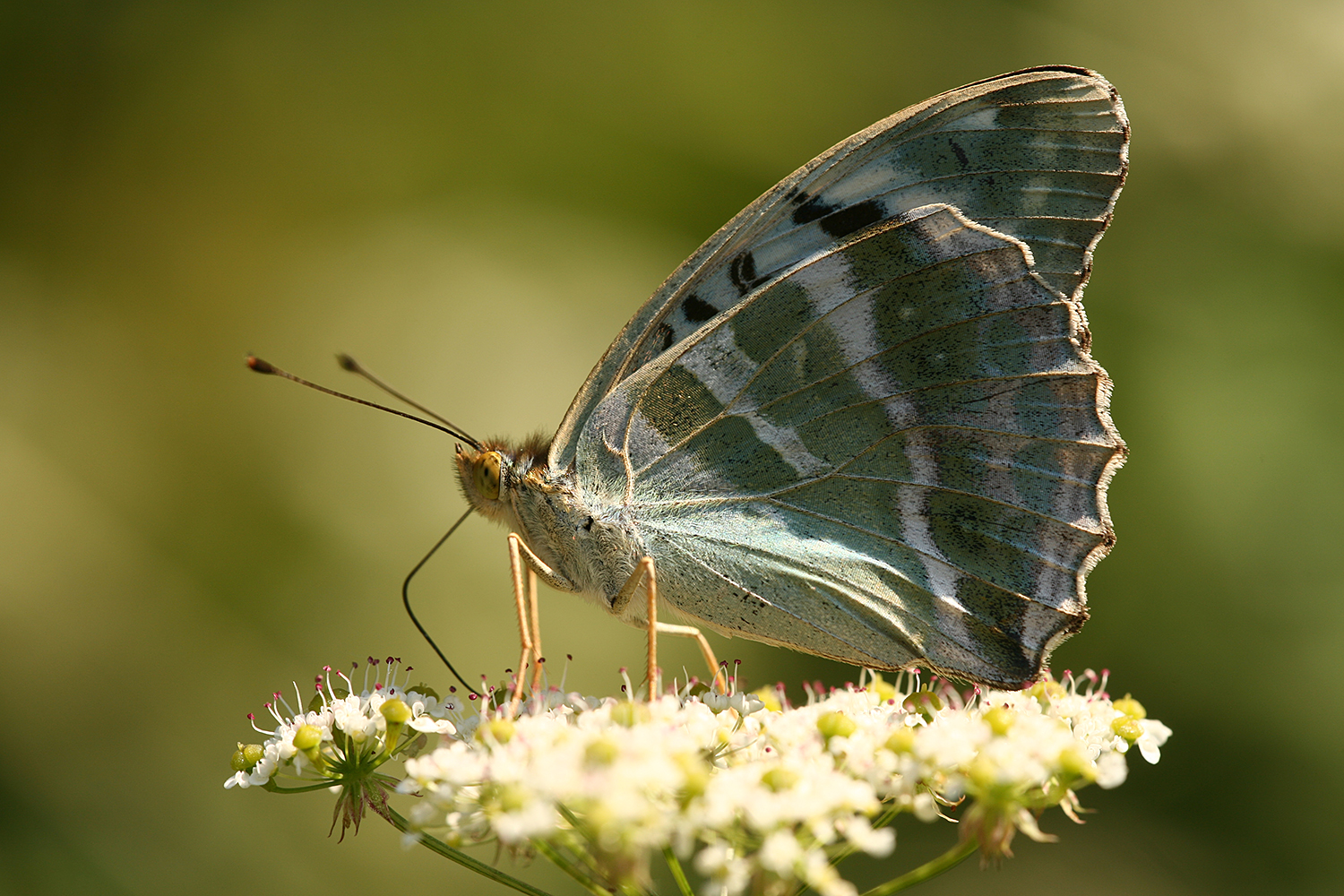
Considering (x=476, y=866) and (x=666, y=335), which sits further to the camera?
(x=666, y=335)

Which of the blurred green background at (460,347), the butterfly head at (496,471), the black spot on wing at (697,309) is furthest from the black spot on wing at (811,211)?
the blurred green background at (460,347)

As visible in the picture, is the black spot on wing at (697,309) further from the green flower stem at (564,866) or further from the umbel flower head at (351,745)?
the green flower stem at (564,866)

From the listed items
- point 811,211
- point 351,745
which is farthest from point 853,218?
point 351,745

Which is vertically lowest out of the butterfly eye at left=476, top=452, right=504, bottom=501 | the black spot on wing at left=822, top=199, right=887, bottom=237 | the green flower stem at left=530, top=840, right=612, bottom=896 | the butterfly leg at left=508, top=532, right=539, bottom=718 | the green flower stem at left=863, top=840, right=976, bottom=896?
the green flower stem at left=863, top=840, right=976, bottom=896

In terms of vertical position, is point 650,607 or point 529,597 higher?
point 529,597

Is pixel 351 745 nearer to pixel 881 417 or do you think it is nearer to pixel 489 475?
pixel 489 475

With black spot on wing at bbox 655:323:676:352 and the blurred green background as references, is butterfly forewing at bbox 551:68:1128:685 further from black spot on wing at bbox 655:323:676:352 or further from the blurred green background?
the blurred green background

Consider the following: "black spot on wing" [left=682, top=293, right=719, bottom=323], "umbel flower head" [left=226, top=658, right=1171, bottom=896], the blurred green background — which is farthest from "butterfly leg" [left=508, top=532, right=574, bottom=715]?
the blurred green background
